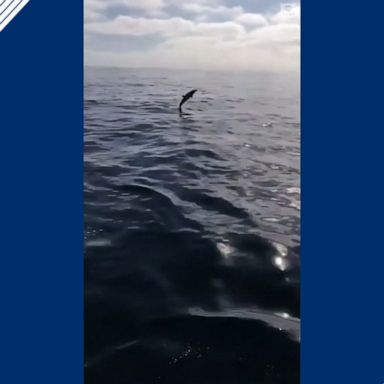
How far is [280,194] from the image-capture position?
720 cm

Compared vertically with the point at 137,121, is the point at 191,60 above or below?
above

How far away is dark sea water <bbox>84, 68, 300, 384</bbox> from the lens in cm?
442

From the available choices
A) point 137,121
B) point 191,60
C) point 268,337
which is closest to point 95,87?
point 137,121

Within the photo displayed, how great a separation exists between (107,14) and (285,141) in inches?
166
